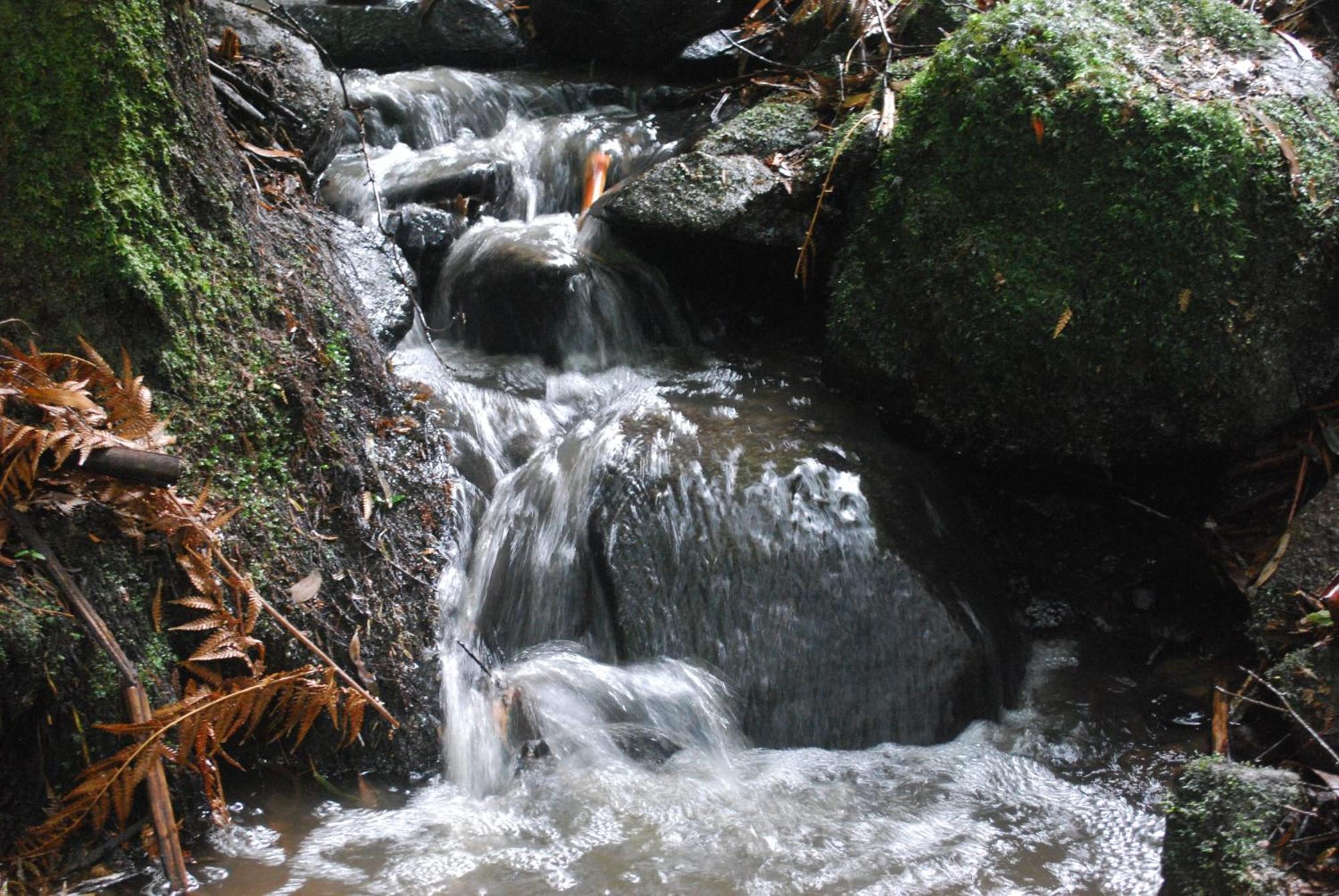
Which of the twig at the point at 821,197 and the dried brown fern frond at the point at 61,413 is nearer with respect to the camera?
the dried brown fern frond at the point at 61,413

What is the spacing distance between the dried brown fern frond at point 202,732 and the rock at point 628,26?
21.6ft

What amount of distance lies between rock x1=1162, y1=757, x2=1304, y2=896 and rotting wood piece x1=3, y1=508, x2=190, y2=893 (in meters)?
2.59

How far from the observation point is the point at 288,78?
483 centimetres

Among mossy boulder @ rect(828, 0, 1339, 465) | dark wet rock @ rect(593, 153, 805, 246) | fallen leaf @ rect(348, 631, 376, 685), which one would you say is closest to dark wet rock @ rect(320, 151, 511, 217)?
dark wet rock @ rect(593, 153, 805, 246)

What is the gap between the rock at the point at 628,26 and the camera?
8047 millimetres

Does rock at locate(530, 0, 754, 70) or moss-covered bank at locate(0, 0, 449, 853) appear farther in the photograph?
rock at locate(530, 0, 754, 70)

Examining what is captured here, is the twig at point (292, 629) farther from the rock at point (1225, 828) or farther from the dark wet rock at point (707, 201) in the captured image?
the dark wet rock at point (707, 201)

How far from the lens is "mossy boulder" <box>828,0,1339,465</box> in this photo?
405 centimetres

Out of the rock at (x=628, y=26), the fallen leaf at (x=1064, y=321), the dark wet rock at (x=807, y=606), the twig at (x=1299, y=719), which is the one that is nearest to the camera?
the twig at (x=1299, y=719)

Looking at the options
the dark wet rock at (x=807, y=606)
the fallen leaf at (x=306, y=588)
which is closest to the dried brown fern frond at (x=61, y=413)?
the fallen leaf at (x=306, y=588)

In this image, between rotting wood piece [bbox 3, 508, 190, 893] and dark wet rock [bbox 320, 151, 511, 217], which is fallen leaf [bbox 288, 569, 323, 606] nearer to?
rotting wood piece [bbox 3, 508, 190, 893]

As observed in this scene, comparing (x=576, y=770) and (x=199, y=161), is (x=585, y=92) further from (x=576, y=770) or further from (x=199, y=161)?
(x=576, y=770)

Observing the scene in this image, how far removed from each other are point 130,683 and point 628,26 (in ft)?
23.1

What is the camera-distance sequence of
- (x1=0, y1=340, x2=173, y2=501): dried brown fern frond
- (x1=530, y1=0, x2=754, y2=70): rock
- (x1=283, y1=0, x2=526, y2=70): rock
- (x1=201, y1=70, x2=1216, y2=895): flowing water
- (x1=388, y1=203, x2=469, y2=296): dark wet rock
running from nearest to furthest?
(x1=0, y1=340, x2=173, y2=501): dried brown fern frond → (x1=201, y1=70, x2=1216, y2=895): flowing water → (x1=388, y1=203, x2=469, y2=296): dark wet rock → (x1=530, y1=0, x2=754, y2=70): rock → (x1=283, y1=0, x2=526, y2=70): rock
